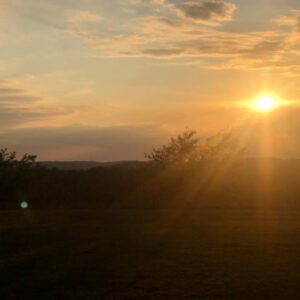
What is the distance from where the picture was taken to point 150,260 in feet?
62.4

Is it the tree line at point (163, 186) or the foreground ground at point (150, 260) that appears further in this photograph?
the tree line at point (163, 186)

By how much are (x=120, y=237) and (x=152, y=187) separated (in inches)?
1197

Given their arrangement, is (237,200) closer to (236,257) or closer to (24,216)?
(24,216)

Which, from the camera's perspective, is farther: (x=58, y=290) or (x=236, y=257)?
(x=236, y=257)

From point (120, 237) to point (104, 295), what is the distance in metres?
11.2

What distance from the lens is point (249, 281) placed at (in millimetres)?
15695

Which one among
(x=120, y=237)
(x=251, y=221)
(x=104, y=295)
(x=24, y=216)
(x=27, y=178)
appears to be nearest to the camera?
(x=104, y=295)

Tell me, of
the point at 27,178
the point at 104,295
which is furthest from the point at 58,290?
the point at 27,178

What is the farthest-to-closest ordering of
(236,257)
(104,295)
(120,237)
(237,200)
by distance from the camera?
(237,200) < (120,237) < (236,257) < (104,295)

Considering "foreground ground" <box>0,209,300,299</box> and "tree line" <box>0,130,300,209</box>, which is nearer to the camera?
"foreground ground" <box>0,209,300,299</box>

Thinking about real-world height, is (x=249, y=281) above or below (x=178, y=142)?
below

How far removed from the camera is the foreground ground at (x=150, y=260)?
1464 centimetres

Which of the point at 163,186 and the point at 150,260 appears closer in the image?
the point at 150,260

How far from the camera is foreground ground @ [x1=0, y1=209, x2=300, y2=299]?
14.6 m
